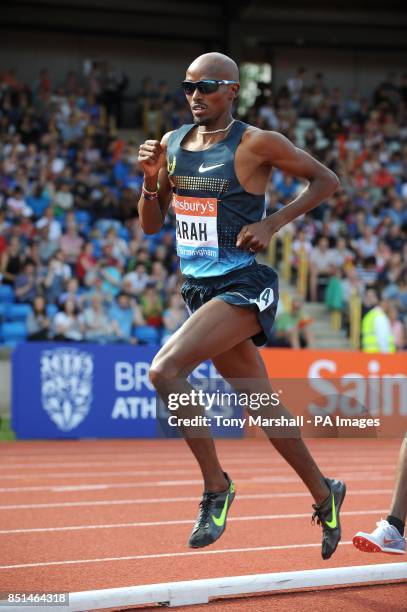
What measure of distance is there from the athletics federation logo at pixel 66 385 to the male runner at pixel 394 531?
8487 millimetres

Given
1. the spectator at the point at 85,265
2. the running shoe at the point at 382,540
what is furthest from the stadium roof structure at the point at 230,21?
the running shoe at the point at 382,540

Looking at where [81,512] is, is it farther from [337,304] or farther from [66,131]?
[66,131]

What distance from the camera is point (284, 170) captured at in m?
4.95

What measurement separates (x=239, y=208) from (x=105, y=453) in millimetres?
7642

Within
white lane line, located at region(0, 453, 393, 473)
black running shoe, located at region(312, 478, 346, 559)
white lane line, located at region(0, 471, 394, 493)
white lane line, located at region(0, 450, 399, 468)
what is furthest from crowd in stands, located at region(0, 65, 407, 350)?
black running shoe, located at region(312, 478, 346, 559)

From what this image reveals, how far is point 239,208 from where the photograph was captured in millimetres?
4941

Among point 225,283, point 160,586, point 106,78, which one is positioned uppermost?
point 106,78

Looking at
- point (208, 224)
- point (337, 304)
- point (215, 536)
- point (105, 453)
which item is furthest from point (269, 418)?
point (337, 304)

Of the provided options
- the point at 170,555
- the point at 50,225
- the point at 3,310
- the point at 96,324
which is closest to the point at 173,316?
the point at 96,324

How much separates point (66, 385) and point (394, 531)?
868cm

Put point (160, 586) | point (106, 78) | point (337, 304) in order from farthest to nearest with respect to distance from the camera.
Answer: point (106, 78)
point (337, 304)
point (160, 586)

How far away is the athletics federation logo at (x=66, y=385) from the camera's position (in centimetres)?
1321

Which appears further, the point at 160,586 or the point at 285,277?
the point at 285,277

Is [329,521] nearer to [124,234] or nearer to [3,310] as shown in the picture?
[3,310]
